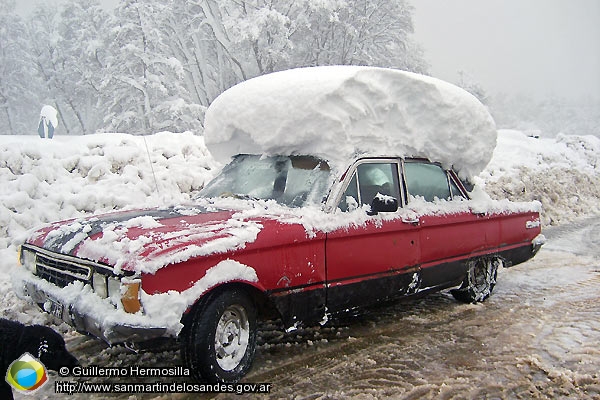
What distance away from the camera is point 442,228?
4.80 meters

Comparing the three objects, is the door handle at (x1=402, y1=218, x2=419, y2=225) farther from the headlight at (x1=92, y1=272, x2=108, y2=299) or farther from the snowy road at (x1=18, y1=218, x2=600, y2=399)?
the headlight at (x1=92, y1=272, x2=108, y2=299)

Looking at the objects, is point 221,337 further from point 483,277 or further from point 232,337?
point 483,277

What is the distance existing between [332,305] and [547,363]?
1.76m

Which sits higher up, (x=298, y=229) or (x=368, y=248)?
(x=298, y=229)

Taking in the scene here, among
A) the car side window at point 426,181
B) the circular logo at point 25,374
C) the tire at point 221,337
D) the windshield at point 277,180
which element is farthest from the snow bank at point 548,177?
the circular logo at point 25,374

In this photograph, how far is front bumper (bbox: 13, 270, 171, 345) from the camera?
2.82 meters

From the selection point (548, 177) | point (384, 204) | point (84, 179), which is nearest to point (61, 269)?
point (384, 204)

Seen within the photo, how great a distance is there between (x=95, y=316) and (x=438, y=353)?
2.70 meters

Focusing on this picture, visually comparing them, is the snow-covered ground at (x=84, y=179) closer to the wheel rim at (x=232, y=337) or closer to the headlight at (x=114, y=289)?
the headlight at (x=114, y=289)

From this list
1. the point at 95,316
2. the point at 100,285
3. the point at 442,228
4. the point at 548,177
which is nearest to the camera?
the point at 95,316

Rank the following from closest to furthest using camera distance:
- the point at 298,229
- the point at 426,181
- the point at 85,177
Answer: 1. the point at 298,229
2. the point at 426,181
3. the point at 85,177

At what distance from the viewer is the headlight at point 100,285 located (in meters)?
3.03

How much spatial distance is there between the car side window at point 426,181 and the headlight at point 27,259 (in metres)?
3.31

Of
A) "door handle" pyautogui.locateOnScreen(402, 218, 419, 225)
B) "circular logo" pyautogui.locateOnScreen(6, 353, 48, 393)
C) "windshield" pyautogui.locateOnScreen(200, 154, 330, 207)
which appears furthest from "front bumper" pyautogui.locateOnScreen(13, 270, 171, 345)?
"door handle" pyautogui.locateOnScreen(402, 218, 419, 225)
